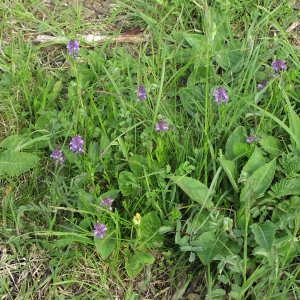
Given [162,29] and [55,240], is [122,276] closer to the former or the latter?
[55,240]

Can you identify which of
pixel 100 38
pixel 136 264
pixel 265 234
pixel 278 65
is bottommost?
pixel 136 264

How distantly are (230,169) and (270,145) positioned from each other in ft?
Answer: 0.76

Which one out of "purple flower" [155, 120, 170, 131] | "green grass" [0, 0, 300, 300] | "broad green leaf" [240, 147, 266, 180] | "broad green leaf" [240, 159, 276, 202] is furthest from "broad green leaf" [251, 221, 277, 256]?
"purple flower" [155, 120, 170, 131]

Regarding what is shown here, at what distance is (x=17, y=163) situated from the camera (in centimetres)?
238

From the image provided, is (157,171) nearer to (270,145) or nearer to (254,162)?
(254,162)

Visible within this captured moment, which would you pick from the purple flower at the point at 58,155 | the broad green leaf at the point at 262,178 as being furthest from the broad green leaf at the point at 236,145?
the purple flower at the point at 58,155

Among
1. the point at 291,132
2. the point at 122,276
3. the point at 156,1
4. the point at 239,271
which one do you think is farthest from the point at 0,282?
the point at 156,1

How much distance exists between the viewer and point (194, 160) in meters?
2.26

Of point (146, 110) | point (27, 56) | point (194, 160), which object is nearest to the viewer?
point (194, 160)

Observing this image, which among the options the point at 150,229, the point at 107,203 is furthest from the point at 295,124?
the point at 107,203

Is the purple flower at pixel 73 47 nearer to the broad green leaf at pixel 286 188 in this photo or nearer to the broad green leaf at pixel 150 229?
the broad green leaf at pixel 150 229

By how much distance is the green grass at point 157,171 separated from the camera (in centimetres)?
211

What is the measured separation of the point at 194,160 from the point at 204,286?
51cm

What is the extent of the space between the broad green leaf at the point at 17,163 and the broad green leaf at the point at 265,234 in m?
1.00
